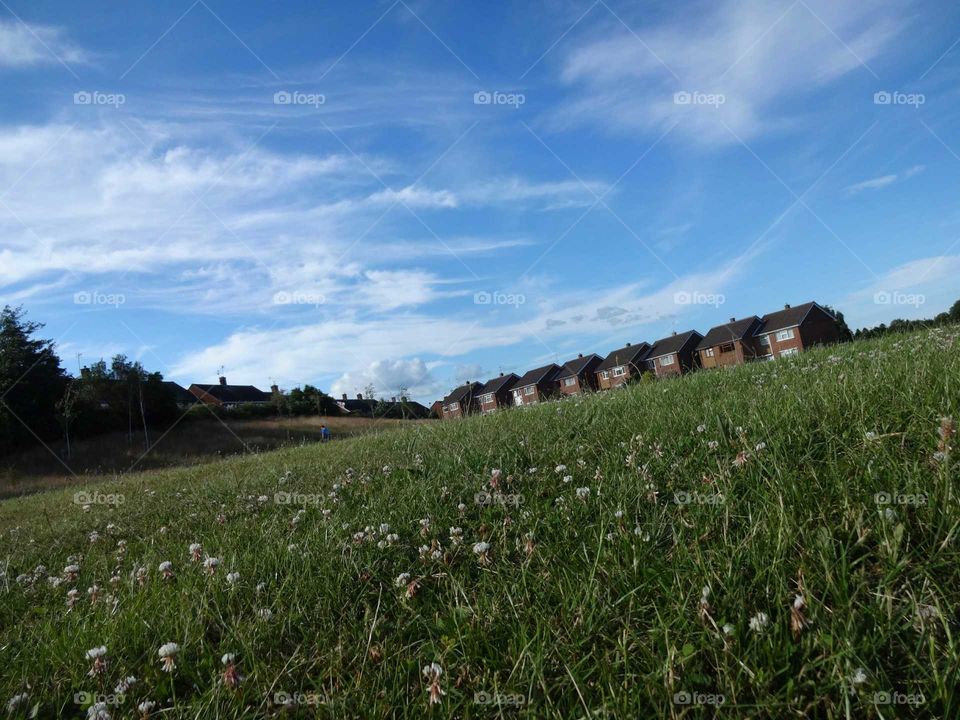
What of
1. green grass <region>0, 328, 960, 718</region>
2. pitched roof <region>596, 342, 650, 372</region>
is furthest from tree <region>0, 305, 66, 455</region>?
pitched roof <region>596, 342, 650, 372</region>

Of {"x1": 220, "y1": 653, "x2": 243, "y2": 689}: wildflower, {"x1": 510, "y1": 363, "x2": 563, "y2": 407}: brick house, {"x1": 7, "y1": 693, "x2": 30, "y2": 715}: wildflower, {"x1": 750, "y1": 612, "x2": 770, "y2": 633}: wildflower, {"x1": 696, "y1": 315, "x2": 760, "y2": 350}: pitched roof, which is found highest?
{"x1": 696, "y1": 315, "x2": 760, "y2": 350}: pitched roof

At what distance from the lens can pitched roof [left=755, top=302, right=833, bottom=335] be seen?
6619 centimetres

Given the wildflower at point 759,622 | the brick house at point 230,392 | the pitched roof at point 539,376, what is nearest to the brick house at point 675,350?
the pitched roof at point 539,376

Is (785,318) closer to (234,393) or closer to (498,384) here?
(498,384)

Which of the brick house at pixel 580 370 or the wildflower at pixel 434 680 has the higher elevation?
the brick house at pixel 580 370

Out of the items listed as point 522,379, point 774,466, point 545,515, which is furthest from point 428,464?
point 522,379

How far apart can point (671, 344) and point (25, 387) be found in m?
68.9

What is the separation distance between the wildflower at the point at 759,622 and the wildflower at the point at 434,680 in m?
1.41

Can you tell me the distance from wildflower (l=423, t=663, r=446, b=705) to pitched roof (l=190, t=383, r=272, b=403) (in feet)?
306

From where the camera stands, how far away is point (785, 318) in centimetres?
6844

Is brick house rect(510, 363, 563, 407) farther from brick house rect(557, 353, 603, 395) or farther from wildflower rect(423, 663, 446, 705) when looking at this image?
wildflower rect(423, 663, 446, 705)

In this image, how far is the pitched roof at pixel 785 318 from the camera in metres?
66.2

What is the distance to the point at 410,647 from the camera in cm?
309

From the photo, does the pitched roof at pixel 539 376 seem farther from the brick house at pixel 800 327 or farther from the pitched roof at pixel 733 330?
the brick house at pixel 800 327
